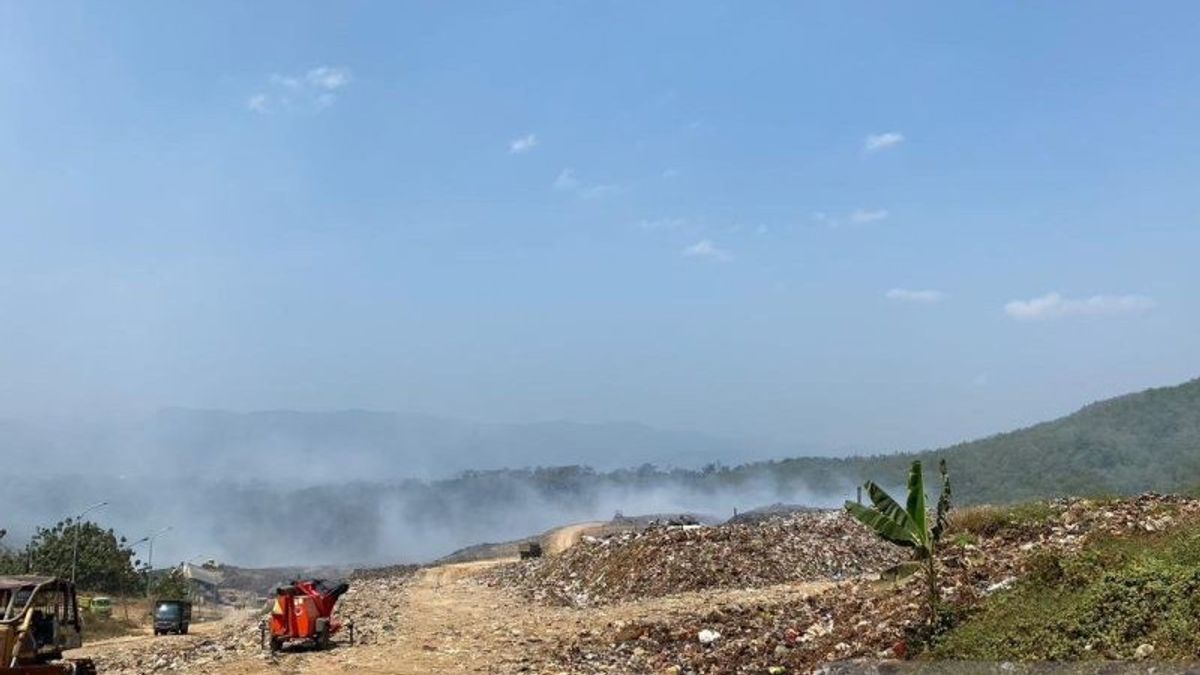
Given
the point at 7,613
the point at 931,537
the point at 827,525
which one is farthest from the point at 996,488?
Result: the point at 7,613

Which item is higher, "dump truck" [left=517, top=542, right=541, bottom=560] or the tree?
the tree

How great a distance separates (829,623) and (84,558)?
59.9 metres

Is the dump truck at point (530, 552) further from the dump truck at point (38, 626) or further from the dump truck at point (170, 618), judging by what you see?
the dump truck at point (38, 626)

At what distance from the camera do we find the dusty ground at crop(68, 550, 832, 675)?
17.2 meters

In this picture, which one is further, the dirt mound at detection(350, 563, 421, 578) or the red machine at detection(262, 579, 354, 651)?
the dirt mound at detection(350, 563, 421, 578)

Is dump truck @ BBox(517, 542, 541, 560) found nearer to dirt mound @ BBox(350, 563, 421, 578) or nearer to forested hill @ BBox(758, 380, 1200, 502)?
dirt mound @ BBox(350, 563, 421, 578)

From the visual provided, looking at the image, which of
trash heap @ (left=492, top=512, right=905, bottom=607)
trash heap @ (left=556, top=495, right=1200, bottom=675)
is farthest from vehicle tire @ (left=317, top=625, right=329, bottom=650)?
trash heap @ (left=492, top=512, right=905, bottom=607)

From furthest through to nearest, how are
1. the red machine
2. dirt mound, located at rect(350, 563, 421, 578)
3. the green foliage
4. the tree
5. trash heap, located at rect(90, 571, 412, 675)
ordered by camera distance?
the green foliage → dirt mound, located at rect(350, 563, 421, 578) → the red machine → trash heap, located at rect(90, 571, 412, 675) → the tree

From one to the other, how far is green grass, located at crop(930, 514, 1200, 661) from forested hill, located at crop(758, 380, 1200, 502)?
64.1 m

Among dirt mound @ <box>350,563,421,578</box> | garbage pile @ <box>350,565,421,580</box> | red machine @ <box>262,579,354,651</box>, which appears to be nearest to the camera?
red machine @ <box>262,579,354,651</box>

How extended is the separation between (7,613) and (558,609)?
16782 mm

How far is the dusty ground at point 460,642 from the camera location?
1717 centimetres

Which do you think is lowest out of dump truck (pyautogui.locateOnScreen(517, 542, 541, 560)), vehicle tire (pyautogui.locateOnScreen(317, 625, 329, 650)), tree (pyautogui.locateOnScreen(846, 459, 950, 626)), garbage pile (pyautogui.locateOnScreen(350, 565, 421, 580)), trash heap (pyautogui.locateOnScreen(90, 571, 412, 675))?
garbage pile (pyautogui.locateOnScreen(350, 565, 421, 580))

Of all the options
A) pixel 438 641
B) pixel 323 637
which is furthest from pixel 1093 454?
pixel 323 637
